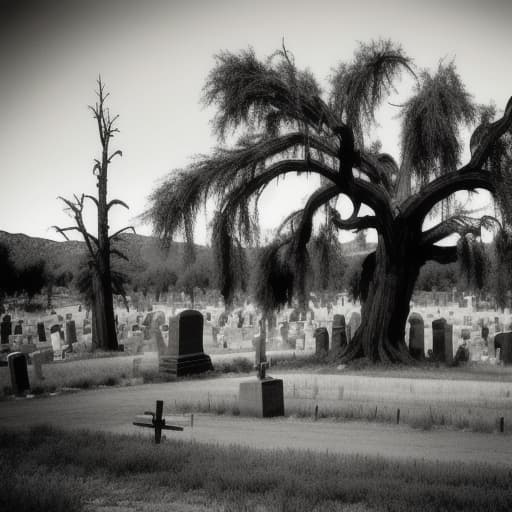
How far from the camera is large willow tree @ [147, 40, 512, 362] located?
15914 millimetres

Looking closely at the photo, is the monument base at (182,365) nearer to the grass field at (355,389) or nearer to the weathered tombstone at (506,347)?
the grass field at (355,389)

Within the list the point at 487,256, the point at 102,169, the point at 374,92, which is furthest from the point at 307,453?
the point at 102,169

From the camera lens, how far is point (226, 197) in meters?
16.6

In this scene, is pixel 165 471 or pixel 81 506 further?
pixel 165 471

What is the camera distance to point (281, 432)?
8969 millimetres

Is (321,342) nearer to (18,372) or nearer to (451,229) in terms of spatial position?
(451,229)

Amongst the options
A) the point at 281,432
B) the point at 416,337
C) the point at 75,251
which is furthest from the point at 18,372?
the point at 75,251

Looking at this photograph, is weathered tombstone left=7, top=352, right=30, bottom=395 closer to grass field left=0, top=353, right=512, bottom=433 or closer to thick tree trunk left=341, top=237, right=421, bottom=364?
grass field left=0, top=353, right=512, bottom=433

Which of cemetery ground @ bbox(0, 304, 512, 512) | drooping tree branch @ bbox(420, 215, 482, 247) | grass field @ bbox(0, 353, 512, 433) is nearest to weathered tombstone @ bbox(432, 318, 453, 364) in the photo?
grass field @ bbox(0, 353, 512, 433)

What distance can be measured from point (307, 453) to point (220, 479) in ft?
4.74

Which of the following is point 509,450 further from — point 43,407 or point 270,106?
point 270,106

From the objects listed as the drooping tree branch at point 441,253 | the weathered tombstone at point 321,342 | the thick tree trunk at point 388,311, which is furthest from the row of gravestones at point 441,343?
the weathered tombstone at point 321,342

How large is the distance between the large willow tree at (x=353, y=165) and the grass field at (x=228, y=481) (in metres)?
9.73

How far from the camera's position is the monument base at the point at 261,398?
33.8 ft
